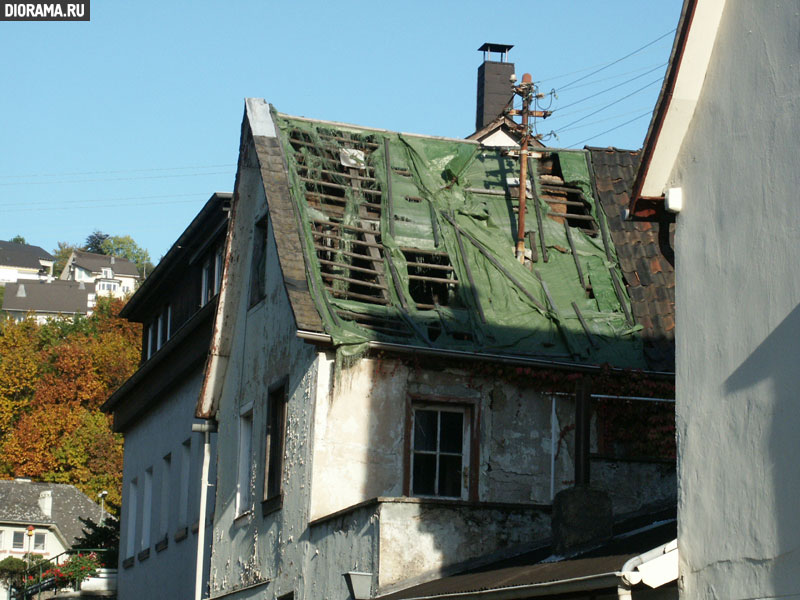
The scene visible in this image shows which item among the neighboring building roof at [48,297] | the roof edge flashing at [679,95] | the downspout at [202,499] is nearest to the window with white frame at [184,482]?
the downspout at [202,499]

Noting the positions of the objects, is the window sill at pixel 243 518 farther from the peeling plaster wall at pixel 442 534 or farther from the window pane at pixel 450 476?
the peeling plaster wall at pixel 442 534

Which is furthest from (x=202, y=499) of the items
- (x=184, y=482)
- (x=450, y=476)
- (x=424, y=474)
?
(x=450, y=476)

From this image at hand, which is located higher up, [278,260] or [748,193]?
[278,260]

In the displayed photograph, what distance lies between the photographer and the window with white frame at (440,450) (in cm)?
1659

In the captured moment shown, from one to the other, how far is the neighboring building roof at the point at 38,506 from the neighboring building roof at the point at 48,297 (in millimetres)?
62304

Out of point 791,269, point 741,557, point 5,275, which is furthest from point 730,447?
point 5,275

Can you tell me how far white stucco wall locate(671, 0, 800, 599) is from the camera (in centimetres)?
855

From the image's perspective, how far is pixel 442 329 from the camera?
1689 cm

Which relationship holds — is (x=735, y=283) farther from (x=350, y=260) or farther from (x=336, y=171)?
(x=336, y=171)

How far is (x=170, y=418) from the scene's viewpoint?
2730 centimetres

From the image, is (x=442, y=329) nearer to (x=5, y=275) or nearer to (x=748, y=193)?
(x=748, y=193)

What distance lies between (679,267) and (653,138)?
0.99 metres

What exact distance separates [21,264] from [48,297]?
29327 millimetres

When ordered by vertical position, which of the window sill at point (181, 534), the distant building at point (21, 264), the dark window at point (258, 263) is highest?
the distant building at point (21, 264)
